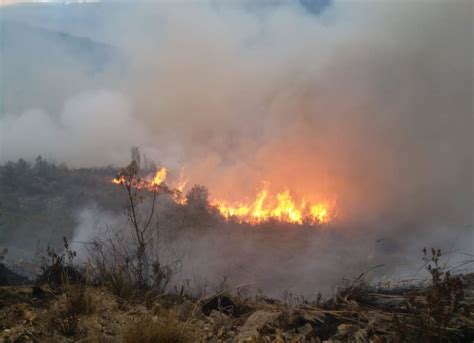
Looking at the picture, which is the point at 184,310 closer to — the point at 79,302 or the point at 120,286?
the point at 120,286

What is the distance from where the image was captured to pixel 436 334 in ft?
9.89

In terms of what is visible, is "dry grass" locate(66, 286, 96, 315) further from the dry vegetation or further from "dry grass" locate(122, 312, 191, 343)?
"dry grass" locate(122, 312, 191, 343)

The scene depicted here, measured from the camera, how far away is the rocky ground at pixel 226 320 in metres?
3.14

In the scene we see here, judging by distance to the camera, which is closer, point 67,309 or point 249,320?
point 67,309

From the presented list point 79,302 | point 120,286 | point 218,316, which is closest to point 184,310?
point 218,316

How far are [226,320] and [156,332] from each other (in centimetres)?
150

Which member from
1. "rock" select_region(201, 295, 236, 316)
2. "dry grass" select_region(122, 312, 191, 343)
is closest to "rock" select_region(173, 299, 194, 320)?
"rock" select_region(201, 295, 236, 316)

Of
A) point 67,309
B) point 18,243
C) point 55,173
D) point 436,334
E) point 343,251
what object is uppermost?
point 55,173

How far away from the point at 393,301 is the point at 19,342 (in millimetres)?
4067

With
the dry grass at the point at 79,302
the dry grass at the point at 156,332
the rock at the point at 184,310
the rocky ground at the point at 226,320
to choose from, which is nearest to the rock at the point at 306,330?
the rocky ground at the point at 226,320

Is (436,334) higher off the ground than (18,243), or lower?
lower

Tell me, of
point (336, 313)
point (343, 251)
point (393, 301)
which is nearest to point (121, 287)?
point (336, 313)

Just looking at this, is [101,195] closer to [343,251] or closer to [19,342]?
[343,251]

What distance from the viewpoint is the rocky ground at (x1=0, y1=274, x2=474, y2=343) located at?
3.14 meters
